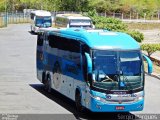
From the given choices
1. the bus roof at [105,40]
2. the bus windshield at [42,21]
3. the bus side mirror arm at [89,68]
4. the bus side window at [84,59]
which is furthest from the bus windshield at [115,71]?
the bus windshield at [42,21]

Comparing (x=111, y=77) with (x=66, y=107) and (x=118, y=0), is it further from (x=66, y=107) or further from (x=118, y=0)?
(x=118, y=0)

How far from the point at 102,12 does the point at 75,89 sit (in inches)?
3797

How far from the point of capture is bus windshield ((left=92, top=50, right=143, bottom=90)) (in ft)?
57.5

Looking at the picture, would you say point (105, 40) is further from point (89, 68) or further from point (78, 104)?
point (78, 104)

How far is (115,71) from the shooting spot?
1761 cm

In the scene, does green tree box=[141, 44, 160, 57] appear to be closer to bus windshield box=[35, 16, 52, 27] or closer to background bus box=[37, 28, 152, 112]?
background bus box=[37, 28, 152, 112]

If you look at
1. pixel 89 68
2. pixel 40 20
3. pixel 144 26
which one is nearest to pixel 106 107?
pixel 89 68

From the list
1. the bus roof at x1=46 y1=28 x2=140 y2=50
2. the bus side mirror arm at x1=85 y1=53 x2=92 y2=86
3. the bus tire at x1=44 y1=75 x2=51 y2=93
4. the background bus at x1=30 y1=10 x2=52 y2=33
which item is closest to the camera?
the bus side mirror arm at x1=85 y1=53 x2=92 y2=86

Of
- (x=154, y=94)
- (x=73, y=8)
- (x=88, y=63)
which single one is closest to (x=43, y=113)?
(x=88, y=63)

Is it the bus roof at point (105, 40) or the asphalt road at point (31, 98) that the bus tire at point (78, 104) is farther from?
the bus roof at point (105, 40)

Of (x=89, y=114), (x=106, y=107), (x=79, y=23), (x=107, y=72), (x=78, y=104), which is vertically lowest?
(x=89, y=114)

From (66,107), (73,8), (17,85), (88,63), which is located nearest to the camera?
(88,63)

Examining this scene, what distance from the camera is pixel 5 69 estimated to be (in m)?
32.3

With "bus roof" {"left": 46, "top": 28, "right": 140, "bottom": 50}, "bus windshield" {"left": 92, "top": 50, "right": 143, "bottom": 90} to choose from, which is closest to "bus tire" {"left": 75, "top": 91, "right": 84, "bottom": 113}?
"bus windshield" {"left": 92, "top": 50, "right": 143, "bottom": 90}
